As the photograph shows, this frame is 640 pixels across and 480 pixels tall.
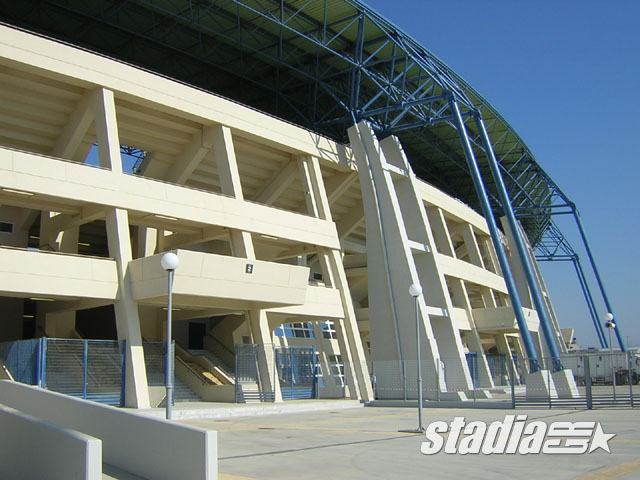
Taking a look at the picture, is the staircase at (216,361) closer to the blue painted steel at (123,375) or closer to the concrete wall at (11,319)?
the concrete wall at (11,319)

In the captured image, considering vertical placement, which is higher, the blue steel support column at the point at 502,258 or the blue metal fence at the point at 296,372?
the blue steel support column at the point at 502,258

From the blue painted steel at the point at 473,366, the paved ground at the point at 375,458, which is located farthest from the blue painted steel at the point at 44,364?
the blue painted steel at the point at 473,366

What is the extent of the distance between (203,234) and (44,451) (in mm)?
22086

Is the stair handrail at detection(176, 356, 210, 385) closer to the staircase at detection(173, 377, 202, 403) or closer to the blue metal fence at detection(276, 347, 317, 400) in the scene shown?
the staircase at detection(173, 377, 202, 403)

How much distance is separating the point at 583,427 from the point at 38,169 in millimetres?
19840

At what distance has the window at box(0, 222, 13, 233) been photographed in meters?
33.3

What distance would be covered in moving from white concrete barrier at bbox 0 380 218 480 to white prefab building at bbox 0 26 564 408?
36.0 ft

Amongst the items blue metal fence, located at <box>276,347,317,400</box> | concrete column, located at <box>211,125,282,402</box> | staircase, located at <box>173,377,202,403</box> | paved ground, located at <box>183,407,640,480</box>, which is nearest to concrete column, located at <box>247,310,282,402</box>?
concrete column, located at <box>211,125,282,402</box>

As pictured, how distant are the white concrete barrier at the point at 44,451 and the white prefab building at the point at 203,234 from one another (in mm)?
11837

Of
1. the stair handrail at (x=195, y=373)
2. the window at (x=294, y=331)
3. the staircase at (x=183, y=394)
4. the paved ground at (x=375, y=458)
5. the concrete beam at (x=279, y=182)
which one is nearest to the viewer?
the paved ground at (x=375, y=458)

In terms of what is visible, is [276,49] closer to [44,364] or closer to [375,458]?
[44,364]

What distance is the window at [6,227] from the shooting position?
1312 inches

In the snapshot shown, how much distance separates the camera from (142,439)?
10859 mm

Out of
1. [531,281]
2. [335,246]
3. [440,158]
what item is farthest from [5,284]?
[440,158]
